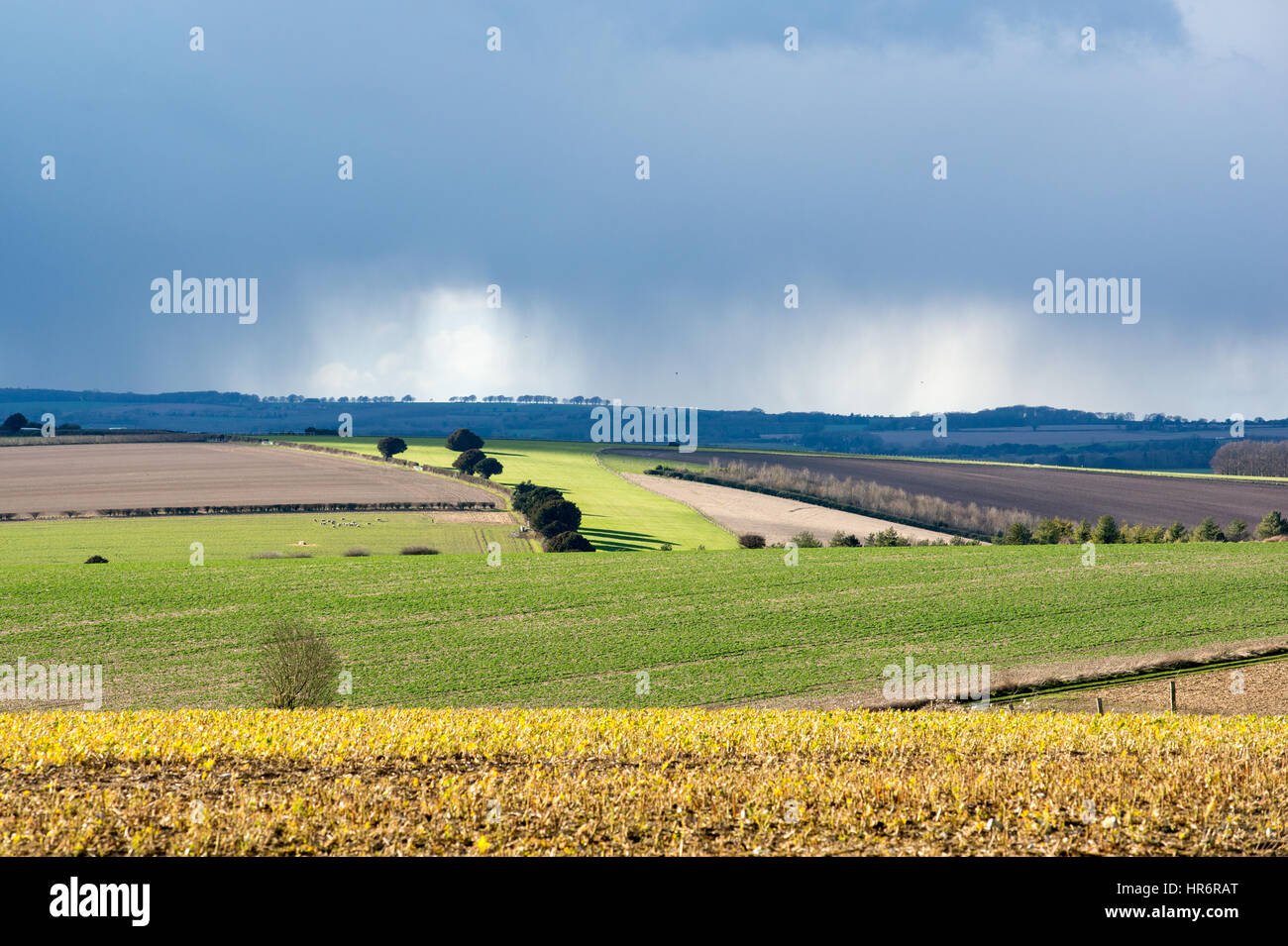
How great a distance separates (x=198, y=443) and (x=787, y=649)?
98.5 m

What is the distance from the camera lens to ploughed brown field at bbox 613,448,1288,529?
3610 inches

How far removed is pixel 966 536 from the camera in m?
84.1

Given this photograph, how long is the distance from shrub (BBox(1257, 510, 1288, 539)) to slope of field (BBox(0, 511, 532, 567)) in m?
61.7

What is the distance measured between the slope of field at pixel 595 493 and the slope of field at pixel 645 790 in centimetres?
5565

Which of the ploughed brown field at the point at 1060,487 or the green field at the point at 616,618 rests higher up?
the ploughed brown field at the point at 1060,487

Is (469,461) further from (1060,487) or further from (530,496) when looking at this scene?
(1060,487)

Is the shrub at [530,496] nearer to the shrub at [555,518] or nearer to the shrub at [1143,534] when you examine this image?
the shrub at [555,518]

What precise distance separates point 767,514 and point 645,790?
79938 millimetres

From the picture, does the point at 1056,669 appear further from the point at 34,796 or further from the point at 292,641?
the point at 34,796

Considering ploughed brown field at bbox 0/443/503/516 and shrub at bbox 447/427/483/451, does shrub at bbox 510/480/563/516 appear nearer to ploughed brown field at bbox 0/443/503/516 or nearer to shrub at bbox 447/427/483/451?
ploughed brown field at bbox 0/443/503/516

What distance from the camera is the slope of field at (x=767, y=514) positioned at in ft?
267

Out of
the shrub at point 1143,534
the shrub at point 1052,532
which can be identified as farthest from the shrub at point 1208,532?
the shrub at point 1052,532

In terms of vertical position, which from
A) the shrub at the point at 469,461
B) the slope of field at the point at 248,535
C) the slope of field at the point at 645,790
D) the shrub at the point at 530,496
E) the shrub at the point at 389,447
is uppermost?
the shrub at the point at 389,447
